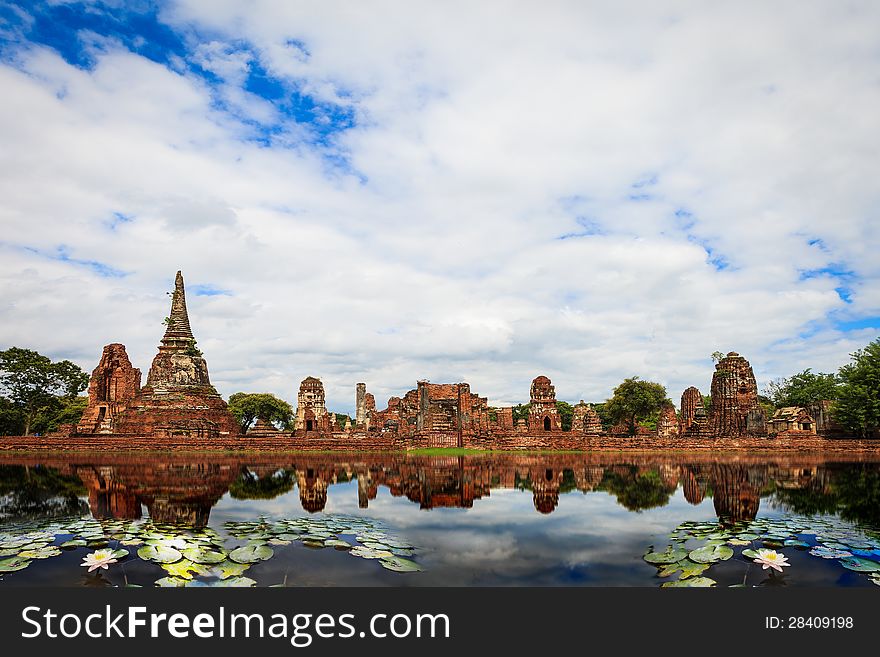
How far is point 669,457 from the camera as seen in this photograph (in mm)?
27953

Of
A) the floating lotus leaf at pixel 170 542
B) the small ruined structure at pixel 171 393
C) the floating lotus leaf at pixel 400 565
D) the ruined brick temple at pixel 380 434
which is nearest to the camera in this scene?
the floating lotus leaf at pixel 400 565

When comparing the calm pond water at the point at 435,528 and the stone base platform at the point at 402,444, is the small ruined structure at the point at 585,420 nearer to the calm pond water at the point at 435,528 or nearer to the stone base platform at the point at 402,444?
the stone base platform at the point at 402,444

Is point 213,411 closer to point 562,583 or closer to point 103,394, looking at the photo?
point 103,394

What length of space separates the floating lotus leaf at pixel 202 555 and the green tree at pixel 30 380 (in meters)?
44.2

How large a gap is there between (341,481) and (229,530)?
28.4 ft

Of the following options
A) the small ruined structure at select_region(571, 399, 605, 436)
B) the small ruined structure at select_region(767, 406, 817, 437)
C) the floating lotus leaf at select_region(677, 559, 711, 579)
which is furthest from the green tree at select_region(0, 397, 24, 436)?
the small ruined structure at select_region(767, 406, 817, 437)

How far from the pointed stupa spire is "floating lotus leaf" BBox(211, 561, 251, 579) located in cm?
3533

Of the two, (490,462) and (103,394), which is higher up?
(103,394)

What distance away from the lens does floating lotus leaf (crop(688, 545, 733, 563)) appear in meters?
8.34

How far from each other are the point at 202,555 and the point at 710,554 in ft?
26.9

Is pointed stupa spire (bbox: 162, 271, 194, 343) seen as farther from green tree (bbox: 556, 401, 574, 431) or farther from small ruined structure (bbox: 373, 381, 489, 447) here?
green tree (bbox: 556, 401, 574, 431)

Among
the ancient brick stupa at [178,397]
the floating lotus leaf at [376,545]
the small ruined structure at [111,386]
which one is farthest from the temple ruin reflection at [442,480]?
the small ruined structure at [111,386]

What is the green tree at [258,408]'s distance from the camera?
64.1 meters

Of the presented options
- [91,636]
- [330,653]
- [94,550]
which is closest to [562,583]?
[330,653]
